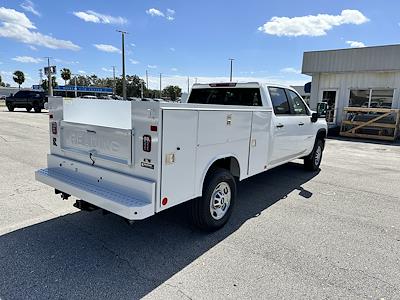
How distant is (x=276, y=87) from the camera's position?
18.4ft

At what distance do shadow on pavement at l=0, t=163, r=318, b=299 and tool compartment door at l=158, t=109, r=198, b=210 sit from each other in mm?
666

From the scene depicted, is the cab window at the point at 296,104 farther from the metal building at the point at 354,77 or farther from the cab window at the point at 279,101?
the metal building at the point at 354,77

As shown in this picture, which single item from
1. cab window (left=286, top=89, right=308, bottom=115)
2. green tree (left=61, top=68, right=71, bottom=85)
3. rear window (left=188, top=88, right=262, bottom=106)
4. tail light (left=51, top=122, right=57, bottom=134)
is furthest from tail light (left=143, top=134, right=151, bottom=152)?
green tree (left=61, top=68, right=71, bottom=85)

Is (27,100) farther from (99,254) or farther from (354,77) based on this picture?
(99,254)

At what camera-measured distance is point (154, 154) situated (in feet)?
9.93

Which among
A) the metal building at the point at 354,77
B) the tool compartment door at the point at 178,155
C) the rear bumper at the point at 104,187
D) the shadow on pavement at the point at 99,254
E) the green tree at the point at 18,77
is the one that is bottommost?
the shadow on pavement at the point at 99,254

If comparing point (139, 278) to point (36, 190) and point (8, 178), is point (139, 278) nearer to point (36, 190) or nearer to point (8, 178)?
point (36, 190)

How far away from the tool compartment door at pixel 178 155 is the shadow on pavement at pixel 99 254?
67 centimetres

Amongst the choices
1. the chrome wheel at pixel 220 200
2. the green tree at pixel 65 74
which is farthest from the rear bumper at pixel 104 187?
the green tree at pixel 65 74

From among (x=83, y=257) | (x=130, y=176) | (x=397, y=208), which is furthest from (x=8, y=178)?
(x=397, y=208)

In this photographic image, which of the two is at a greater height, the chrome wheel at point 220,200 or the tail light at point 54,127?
the tail light at point 54,127

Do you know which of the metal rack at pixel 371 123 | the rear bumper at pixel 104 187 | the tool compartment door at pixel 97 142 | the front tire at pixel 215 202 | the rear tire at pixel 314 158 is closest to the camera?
the rear bumper at pixel 104 187

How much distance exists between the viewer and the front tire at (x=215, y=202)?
377cm

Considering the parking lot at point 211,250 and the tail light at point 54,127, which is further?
the tail light at point 54,127
